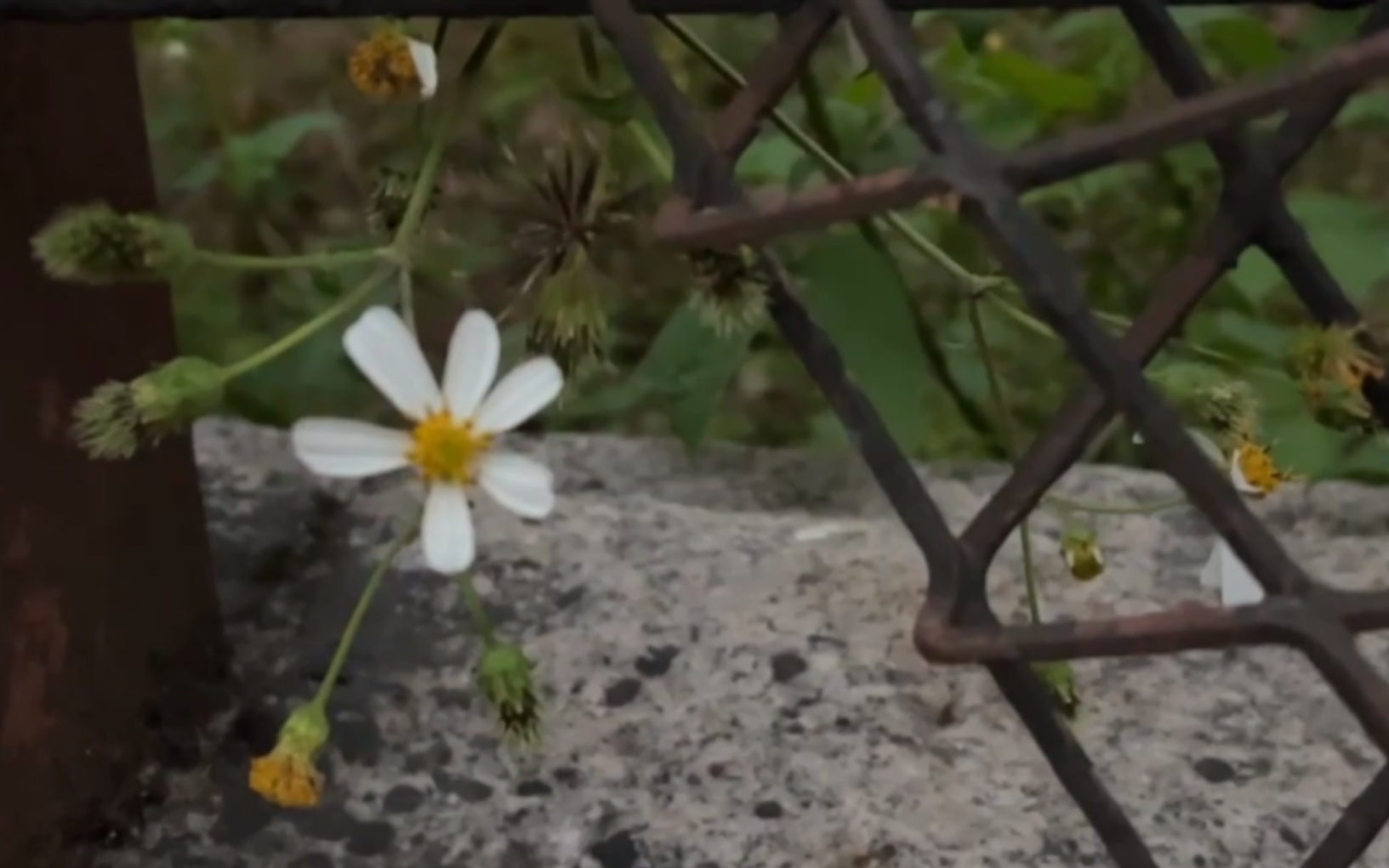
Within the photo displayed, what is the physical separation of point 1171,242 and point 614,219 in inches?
21.8

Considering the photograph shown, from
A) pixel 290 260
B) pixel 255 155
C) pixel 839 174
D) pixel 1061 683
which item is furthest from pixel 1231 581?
pixel 255 155

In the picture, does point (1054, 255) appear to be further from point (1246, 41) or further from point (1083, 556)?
point (1246, 41)

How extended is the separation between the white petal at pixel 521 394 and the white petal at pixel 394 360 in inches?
0.4

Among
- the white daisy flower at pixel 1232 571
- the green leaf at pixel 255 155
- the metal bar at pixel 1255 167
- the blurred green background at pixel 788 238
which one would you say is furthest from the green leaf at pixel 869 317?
the green leaf at pixel 255 155

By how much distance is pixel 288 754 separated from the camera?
0.39 meters

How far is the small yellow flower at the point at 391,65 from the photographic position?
407 millimetres

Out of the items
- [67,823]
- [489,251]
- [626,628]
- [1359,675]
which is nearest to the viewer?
[1359,675]

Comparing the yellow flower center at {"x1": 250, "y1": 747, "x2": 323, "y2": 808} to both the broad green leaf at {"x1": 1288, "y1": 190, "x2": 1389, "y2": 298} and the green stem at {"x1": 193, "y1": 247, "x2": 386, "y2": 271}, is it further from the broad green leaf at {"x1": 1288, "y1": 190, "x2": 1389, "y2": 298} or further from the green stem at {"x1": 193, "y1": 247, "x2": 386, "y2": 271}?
the broad green leaf at {"x1": 1288, "y1": 190, "x2": 1389, "y2": 298}

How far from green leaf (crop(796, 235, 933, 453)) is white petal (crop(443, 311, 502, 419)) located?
0.17 meters

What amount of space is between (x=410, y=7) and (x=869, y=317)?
234mm

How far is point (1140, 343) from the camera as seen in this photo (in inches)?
12.0

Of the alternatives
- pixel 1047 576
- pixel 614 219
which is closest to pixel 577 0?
pixel 614 219

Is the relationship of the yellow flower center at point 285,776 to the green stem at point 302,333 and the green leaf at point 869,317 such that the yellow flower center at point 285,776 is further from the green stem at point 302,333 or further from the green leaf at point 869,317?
the green leaf at point 869,317

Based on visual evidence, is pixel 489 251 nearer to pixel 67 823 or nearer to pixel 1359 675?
pixel 67 823
